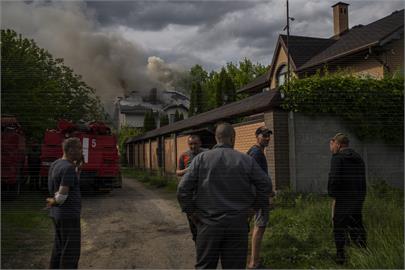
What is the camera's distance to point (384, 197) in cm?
747

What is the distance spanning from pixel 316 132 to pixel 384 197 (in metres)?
2.04

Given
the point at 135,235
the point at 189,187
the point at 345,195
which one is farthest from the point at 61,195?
the point at 135,235

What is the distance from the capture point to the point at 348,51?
15.3 metres

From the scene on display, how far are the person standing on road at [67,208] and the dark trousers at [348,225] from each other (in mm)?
2805

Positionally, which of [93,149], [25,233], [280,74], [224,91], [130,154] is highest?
[280,74]

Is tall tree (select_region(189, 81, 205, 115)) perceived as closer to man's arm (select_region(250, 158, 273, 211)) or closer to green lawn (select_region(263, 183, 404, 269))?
green lawn (select_region(263, 183, 404, 269))

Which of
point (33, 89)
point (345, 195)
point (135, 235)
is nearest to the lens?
point (345, 195)

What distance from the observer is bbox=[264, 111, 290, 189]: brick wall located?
885 centimetres

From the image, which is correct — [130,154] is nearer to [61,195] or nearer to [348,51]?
[348,51]

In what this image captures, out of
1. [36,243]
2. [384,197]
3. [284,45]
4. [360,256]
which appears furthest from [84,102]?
[360,256]

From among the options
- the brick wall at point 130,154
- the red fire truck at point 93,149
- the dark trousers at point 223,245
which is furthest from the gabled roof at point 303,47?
the dark trousers at point 223,245

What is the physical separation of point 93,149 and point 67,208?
8.19 m

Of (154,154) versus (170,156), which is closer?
(170,156)

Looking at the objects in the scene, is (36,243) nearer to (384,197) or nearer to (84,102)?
(384,197)
